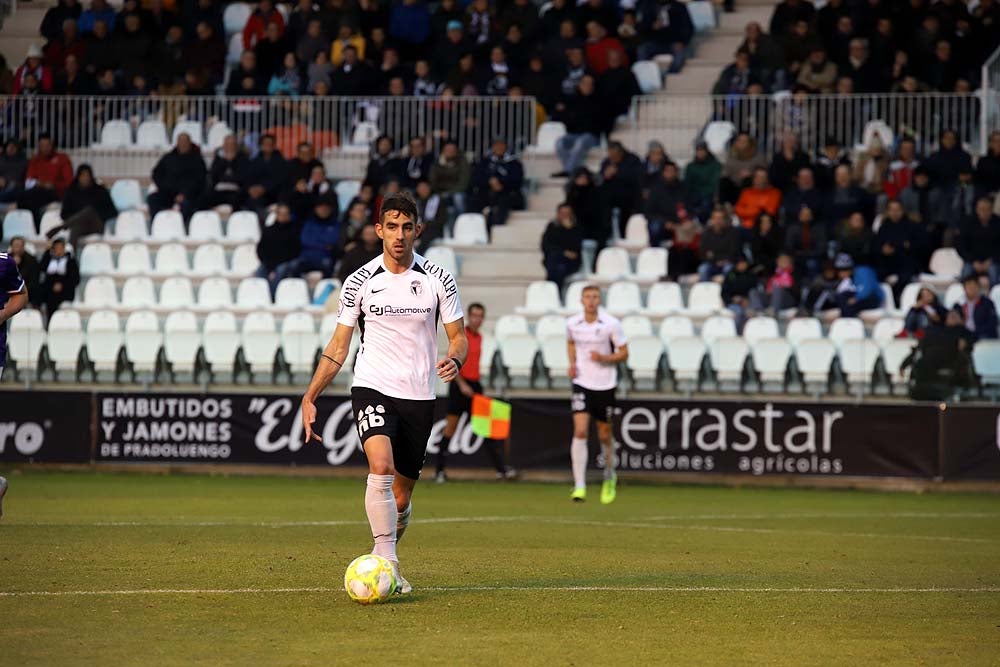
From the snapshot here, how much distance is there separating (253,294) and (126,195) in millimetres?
4563

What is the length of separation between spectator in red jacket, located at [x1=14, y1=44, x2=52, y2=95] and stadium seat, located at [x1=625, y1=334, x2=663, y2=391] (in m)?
13.5

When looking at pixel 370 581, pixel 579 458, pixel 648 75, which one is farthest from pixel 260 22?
pixel 370 581

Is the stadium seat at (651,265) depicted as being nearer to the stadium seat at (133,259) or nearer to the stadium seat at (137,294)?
the stadium seat at (137,294)

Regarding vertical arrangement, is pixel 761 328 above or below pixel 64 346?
above

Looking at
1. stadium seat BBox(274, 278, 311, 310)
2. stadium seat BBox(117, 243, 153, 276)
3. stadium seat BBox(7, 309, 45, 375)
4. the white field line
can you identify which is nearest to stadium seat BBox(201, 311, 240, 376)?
stadium seat BBox(274, 278, 311, 310)

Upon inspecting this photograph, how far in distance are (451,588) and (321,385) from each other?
57.6 inches

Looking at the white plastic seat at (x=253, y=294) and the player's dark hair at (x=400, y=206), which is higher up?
the player's dark hair at (x=400, y=206)

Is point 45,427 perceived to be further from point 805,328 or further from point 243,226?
point 805,328

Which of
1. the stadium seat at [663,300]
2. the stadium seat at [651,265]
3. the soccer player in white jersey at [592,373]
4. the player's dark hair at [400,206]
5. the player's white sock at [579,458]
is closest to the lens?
the player's dark hair at [400,206]

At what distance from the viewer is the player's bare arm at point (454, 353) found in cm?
859

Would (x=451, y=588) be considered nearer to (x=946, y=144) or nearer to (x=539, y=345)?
(x=539, y=345)

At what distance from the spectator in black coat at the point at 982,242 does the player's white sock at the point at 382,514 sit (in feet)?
49.9

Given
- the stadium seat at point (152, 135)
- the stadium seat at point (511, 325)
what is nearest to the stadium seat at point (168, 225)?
the stadium seat at point (152, 135)

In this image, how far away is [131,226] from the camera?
26.1 metres
